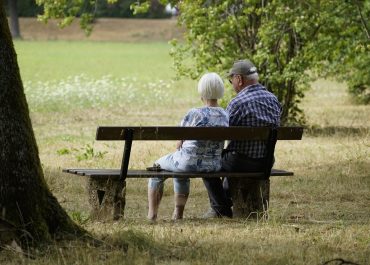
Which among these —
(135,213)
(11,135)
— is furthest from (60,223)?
(135,213)

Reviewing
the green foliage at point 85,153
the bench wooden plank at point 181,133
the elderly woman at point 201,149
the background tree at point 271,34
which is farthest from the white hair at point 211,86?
the background tree at point 271,34

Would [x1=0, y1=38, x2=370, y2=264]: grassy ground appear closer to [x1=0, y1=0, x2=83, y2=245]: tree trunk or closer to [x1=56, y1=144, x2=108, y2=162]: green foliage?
[x1=56, y1=144, x2=108, y2=162]: green foliage

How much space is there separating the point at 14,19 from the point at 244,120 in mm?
79283

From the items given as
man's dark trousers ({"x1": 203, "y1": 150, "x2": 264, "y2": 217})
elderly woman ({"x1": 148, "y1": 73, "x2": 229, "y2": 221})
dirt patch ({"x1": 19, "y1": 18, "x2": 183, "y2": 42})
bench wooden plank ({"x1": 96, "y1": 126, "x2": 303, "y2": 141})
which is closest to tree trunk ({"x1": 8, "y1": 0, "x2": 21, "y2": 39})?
dirt patch ({"x1": 19, "y1": 18, "x2": 183, "y2": 42})

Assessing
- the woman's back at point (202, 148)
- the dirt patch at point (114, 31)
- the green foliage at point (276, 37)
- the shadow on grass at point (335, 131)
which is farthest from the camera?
the dirt patch at point (114, 31)

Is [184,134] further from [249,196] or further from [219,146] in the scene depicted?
[249,196]

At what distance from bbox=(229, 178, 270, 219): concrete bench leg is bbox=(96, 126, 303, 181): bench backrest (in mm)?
211

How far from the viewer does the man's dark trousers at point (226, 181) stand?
387 inches

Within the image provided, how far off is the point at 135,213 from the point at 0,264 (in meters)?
4.18

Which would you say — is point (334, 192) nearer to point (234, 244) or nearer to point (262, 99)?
point (262, 99)

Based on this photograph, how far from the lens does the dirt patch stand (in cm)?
8675

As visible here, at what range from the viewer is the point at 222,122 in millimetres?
9789

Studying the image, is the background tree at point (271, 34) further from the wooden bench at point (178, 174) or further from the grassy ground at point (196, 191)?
the wooden bench at point (178, 174)

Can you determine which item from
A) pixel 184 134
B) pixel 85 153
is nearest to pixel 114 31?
pixel 85 153
